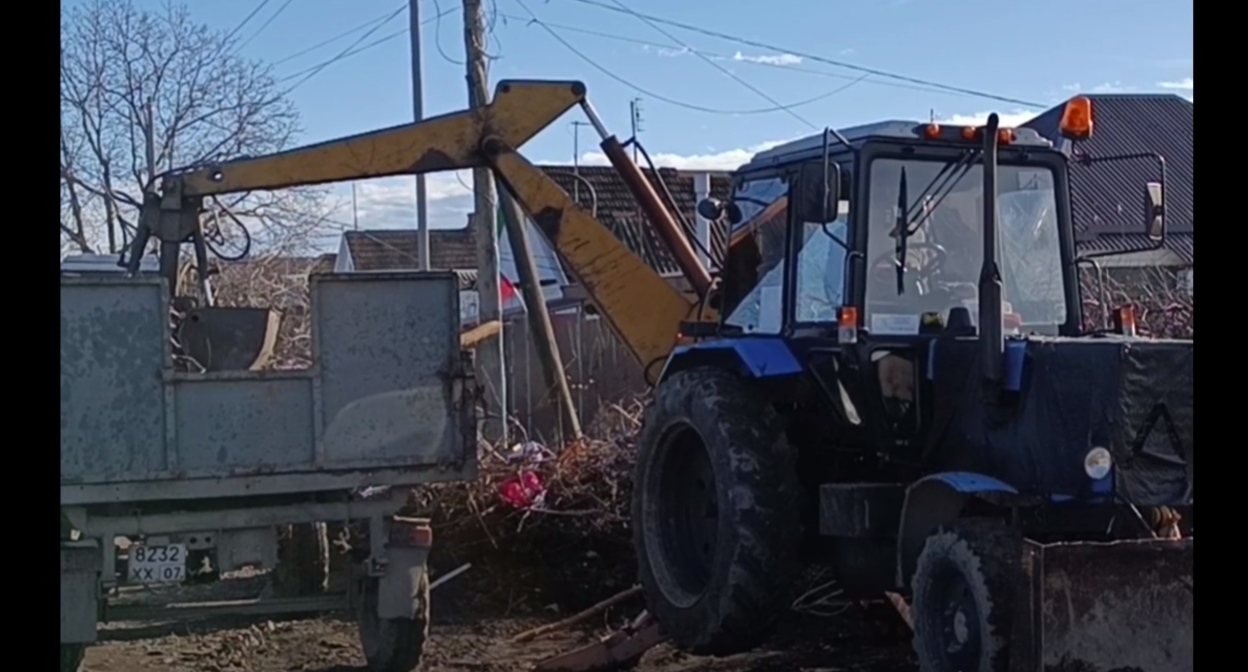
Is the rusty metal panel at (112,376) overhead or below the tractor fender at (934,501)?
overhead

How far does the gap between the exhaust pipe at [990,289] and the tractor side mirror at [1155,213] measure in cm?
119

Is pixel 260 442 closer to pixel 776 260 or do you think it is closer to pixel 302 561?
pixel 302 561

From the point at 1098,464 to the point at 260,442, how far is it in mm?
4041

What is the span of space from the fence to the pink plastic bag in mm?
3606

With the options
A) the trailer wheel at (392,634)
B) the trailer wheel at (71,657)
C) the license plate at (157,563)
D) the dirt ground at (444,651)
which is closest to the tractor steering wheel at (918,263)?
the dirt ground at (444,651)

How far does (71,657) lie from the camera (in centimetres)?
727

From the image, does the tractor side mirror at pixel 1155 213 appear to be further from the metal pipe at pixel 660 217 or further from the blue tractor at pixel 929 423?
the metal pipe at pixel 660 217

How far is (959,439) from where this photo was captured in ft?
19.6

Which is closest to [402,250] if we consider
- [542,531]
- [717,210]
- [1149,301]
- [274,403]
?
[1149,301]

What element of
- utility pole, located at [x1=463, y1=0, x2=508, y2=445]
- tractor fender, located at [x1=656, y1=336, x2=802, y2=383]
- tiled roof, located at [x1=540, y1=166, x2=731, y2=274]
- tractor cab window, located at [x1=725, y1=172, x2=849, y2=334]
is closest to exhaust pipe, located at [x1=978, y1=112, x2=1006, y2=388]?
tractor cab window, located at [x1=725, y1=172, x2=849, y2=334]

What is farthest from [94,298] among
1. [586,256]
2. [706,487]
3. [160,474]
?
[706,487]

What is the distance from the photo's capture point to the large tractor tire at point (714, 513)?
620cm

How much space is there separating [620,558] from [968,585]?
4.89 m
